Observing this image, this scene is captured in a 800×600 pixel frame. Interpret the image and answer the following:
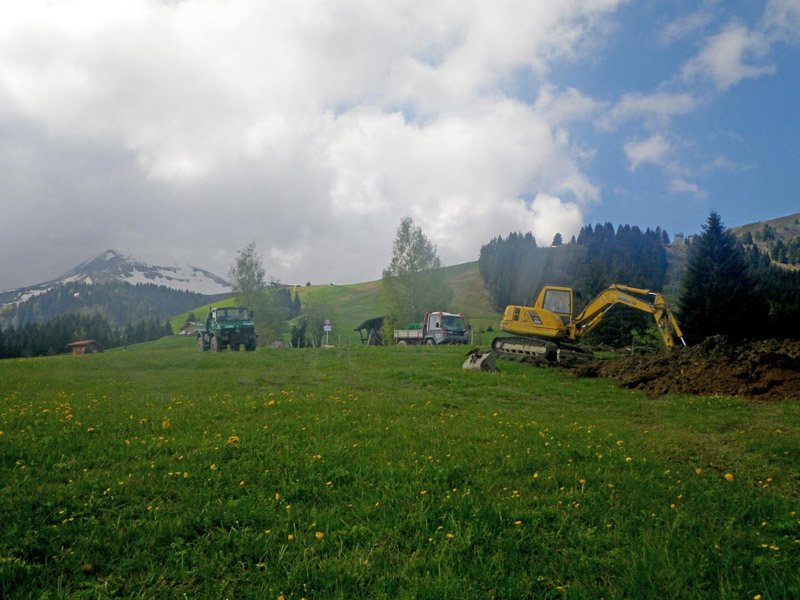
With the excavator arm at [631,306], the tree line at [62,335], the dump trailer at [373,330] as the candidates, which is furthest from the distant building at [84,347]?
the excavator arm at [631,306]

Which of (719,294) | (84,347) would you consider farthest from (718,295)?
(84,347)

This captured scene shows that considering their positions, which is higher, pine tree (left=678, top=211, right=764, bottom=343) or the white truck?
pine tree (left=678, top=211, right=764, bottom=343)

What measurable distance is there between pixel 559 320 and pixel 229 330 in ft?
71.9

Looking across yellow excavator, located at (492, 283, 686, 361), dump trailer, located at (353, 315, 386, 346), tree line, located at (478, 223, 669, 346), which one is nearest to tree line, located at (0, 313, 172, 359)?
dump trailer, located at (353, 315, 386, 346)

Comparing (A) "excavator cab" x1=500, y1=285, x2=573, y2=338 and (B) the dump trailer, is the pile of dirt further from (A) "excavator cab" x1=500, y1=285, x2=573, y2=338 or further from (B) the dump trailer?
(B) the dump trailer

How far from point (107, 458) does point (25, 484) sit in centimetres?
109

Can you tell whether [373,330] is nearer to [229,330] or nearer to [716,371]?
[229,330]

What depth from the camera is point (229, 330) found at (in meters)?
33.2

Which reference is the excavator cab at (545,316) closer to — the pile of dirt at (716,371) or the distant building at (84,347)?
the pile of dirt at (716,371)

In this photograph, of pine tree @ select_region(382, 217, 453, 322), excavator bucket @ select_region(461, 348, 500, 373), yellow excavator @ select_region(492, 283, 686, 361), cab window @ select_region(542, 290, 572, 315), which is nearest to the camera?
excavator bucket @ select_region(461, 348, 500, 373)

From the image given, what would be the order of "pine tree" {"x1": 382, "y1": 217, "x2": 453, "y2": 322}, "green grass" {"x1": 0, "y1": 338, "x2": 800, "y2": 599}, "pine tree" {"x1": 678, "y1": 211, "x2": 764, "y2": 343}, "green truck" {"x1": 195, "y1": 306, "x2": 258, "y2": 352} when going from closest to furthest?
"green grass" {"x1": 0, "y1": 338, "x2": 800, "y2": 599} → "green truck" {"x1": 195, "y1": 306, "x2": 258, "y2": 352} → "pine tree" {"x1": 678, "y1": 211, "x2": 764, "y2": 343} → "pine tree" {"x1": 382, "y1": 217, "x2": 453, "y2": 322}

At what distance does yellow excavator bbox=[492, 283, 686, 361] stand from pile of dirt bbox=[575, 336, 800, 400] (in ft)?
10.5

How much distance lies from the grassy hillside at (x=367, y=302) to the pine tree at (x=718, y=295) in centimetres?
4345

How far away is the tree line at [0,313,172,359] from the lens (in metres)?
97.2
